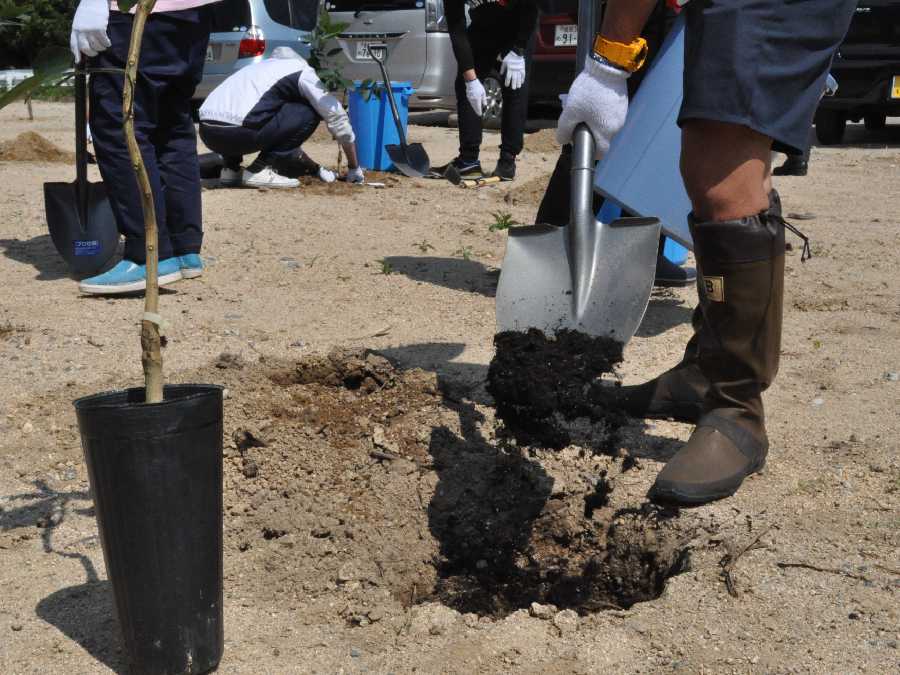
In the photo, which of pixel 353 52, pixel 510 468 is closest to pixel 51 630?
pixel 510 468

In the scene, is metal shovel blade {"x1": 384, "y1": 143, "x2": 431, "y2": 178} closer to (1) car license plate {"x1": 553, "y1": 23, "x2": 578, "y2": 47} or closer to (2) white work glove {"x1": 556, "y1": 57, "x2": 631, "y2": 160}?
(1) car license plate {"x1": 553, "y1": 23, "x2": 578, "y2": 47}

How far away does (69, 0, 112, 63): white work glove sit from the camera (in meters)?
3.59

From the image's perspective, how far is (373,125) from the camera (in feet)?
24.8

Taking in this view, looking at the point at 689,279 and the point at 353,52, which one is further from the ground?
the point at 353,52

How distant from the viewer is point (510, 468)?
255 cm

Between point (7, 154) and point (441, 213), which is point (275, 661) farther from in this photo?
point (7, 154)

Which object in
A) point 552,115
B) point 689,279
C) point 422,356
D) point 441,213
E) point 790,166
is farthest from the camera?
point 552,115

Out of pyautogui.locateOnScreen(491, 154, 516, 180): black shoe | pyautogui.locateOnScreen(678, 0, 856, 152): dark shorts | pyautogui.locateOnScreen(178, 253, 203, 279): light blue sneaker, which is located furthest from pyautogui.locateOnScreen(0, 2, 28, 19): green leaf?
pyautogui.locateOnScreen(491, 154, 516, 180): black shoe

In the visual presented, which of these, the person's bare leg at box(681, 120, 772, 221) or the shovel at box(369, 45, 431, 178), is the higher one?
the person's bare leg at box(681, 120, 772, 221)

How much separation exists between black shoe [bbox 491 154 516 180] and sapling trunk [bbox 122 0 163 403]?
5296mm

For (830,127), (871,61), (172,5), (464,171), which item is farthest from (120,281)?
(830,127)

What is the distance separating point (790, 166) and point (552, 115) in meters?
4.65

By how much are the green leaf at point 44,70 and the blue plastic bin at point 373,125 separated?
5.95 m

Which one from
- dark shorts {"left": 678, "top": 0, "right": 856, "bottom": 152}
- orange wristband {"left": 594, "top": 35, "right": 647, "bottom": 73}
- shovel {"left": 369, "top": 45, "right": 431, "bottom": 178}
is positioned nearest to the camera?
dark shorts {"left": 678, "top": 0, "right": 856, "bottom": 152}
